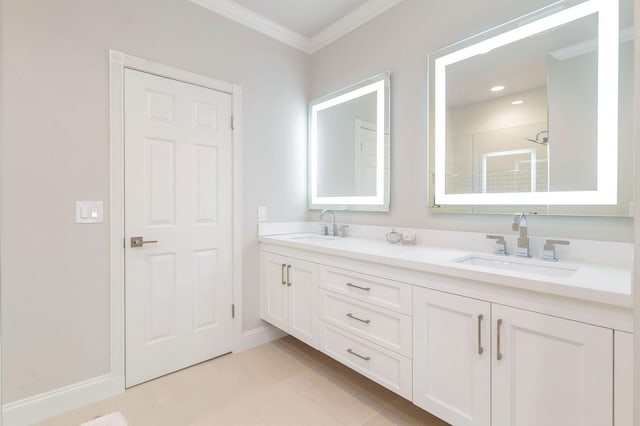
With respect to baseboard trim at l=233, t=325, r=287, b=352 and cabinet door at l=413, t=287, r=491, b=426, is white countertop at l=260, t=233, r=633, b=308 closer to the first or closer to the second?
cabinet door at l=413, t=287, r=491, b=426

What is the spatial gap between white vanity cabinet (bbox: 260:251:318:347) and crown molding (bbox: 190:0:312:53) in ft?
6.22

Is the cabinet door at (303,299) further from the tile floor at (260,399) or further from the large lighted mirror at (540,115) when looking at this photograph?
the large lighted mirror at (540,115)

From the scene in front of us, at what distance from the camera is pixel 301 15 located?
2.42 m

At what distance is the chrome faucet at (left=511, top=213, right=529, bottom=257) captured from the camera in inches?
59.3

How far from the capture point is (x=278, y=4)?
7.51 ft

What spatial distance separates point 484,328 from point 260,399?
137 cm

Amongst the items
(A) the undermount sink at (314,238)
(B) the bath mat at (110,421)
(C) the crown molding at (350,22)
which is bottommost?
(B) the bath mat at (110,421)

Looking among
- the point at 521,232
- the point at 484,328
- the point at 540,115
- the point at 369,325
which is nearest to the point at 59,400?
the point at 369,325

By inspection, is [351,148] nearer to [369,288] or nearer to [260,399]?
[369,288]

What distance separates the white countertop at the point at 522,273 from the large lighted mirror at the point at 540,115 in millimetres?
278

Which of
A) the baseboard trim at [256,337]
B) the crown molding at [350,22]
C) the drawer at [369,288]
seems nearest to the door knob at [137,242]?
the baseboard trim at [256,337]

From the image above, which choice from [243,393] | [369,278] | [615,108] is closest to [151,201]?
[243,393]

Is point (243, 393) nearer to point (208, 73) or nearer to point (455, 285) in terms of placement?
point (455, 285)

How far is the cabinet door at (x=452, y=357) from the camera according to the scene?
3.94ft
